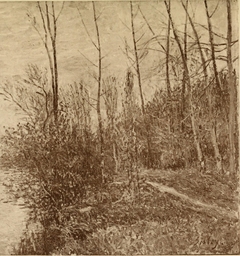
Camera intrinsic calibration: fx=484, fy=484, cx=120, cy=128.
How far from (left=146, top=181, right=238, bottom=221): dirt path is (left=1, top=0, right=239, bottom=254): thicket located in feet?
0.10

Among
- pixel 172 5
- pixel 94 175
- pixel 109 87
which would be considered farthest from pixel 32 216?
pixel 172 5

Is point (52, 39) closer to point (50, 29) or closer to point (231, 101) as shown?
point (50, 29)

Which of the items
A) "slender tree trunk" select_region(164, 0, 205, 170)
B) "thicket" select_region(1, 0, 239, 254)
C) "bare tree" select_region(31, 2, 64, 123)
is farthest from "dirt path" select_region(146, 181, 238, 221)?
"bare tree" select_region(31, 2, 64, 123)

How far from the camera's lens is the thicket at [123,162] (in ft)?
9.76

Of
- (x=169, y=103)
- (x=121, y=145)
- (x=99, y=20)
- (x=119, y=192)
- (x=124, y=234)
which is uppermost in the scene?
(x=99, y=20)

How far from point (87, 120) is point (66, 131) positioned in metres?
0.15

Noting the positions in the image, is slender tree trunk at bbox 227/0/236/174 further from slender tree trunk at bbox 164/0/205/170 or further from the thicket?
slender tree trunk at bbox 164/0/205/170

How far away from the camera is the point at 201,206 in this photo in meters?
3.03

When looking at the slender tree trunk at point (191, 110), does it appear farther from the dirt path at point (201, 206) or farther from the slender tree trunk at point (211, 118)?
the dirt path at point (201, 206)

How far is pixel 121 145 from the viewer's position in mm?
3076

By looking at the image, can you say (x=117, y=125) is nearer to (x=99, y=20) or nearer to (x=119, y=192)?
(x=119, y=192)

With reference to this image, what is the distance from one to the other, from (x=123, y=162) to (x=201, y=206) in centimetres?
56

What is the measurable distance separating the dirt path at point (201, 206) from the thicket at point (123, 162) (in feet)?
0.10

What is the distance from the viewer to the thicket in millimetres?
2975
